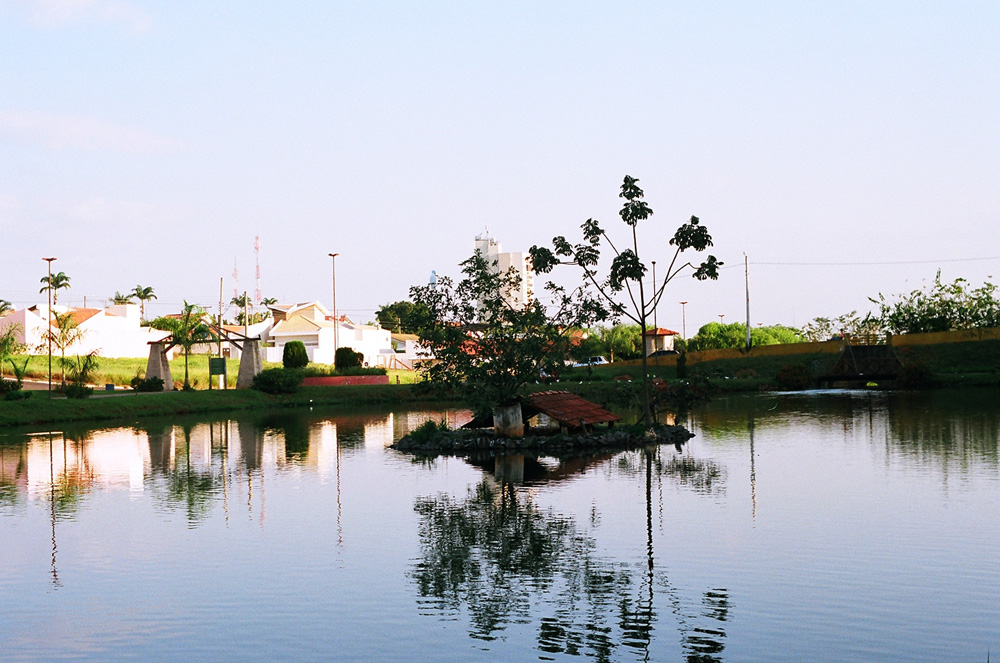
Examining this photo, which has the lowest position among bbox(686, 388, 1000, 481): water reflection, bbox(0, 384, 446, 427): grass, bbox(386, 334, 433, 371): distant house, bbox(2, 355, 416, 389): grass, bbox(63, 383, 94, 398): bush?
bbox(686, 388, 1000, 481): water reflection

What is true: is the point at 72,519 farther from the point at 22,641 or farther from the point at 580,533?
the point at 580,533

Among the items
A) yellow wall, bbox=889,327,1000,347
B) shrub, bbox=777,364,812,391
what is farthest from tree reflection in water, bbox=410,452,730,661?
yellow wall, bbox=889,327,1000,347

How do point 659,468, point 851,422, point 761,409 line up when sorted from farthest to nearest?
point 761,409, point 851,422, point 659,468

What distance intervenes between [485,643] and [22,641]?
6.14 m

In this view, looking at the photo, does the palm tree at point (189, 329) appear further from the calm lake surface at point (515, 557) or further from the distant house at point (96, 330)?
the calm lake surface at point (515, 557)

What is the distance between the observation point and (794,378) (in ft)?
279

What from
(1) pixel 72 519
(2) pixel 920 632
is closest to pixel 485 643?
(2) pixel 920 632

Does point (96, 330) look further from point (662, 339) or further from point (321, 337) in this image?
point (662, 339)

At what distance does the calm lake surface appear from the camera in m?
12.3

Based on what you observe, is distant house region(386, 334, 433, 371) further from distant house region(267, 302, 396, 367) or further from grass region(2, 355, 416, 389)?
grass region(2, 355, 416, 389)

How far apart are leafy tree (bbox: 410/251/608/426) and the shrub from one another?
4908 centimetres

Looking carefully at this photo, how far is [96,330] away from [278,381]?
4669cm

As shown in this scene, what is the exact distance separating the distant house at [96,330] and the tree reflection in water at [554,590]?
90.3 m

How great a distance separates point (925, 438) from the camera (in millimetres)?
35500
